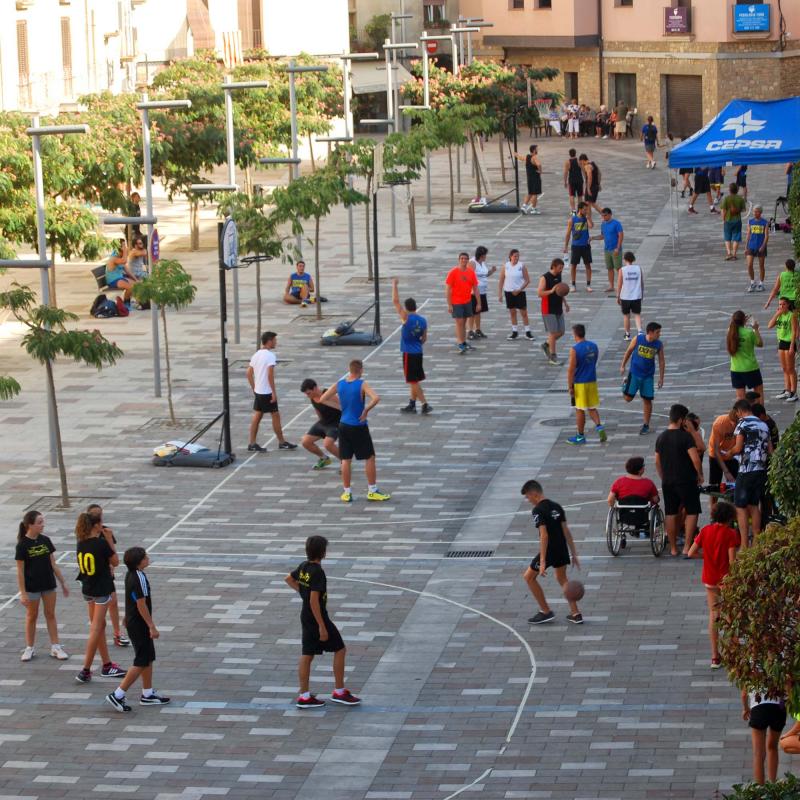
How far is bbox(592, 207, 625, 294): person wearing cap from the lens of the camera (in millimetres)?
30938

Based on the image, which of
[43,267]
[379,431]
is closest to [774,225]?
[379,431]

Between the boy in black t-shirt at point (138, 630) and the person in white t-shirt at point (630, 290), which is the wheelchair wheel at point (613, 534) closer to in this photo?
the boy in black t-shirt at point (138, 630)

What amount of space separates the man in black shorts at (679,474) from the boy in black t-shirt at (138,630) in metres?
5.51

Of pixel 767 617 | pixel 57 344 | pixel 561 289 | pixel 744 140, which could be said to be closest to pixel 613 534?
pixel 57 344

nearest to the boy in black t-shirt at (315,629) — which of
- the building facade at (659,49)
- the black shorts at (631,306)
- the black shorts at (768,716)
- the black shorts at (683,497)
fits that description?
the black shorts at (768,716)

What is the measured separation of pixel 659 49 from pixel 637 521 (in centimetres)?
5038

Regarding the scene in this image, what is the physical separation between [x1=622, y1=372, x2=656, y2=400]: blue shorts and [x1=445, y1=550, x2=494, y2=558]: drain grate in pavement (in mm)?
4669

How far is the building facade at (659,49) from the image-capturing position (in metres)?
62.0

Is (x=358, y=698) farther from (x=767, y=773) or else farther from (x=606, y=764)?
(x=767, y=773)

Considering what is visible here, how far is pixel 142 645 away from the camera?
13.9m

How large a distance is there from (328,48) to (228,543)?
165 feet

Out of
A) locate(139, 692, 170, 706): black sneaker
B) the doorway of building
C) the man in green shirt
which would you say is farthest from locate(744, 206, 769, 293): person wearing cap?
the doorway of building

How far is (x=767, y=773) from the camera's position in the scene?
11.9 meters

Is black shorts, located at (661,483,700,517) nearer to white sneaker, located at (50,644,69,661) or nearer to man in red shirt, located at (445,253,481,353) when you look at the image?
white sneaker, located at (50,644,69,661)
